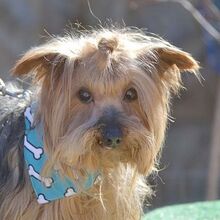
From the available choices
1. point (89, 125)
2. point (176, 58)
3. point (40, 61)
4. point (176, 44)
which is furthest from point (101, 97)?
point (176, 44)

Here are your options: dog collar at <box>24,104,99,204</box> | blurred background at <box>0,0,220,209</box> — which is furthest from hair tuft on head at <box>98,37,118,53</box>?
blurred background at <box>0,0,220,209</box>

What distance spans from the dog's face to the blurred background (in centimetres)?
462

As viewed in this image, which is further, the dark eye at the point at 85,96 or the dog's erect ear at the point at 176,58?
the dog's erect ear at the point at 176,58

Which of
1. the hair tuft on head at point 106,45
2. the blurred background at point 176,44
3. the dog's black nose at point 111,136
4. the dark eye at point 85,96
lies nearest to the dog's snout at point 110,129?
the dog's black nose at point 111,136

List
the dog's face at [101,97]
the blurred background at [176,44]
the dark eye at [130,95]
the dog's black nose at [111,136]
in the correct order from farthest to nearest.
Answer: the blurred background at [176,44], the dark eye at [130,95], the dog's face at [101,97], the dog's black nose at [111,136]

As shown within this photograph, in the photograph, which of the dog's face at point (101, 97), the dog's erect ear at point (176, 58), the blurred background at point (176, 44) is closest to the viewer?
the dog's face at point (101, 97)

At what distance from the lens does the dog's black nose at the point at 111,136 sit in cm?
476

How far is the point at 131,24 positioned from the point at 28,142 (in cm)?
570

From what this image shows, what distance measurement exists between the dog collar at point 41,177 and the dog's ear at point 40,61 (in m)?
0.23

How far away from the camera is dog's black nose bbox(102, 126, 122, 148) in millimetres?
4762

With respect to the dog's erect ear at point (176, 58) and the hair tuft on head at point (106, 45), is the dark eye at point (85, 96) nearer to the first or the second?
the hair tuft on head at point (106, 45)

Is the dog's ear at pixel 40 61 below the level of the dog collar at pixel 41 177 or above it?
above

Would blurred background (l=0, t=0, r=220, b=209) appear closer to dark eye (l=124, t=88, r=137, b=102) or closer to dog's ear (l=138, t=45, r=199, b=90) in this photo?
dog's ear (l=138, t=45, r=199, b=90)

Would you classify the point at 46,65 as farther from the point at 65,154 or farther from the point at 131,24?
the point at 131,24
